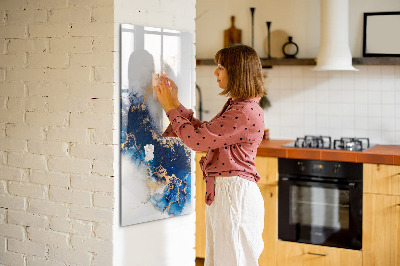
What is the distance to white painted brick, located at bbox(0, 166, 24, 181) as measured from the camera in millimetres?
3045

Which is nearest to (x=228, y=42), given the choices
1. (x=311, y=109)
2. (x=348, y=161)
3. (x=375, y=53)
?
(x=311, y=109)

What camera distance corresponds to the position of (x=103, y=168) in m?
2.73

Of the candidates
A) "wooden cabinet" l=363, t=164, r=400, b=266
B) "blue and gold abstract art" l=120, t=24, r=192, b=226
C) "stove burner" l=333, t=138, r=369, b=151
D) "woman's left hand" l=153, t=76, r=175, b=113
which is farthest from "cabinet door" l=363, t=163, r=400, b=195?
"woman's left hand" l=153, t=76, r=175, b=113

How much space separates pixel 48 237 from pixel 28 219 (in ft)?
0.55

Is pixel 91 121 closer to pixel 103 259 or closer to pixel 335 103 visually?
pixel 103 259

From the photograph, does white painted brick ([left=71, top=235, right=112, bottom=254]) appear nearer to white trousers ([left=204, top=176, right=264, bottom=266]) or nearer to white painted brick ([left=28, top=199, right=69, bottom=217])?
white painted brick ([left=28, top=199, right=69, bottom=217])

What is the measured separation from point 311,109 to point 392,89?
2.12ft

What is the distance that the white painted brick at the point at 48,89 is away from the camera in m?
2.82

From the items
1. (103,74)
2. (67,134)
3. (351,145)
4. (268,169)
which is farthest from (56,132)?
(351,145)

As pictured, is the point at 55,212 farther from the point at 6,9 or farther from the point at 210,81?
the point at 210,81

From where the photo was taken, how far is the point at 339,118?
4605 millimetres

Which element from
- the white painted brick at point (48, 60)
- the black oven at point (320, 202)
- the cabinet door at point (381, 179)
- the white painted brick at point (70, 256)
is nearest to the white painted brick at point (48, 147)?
the white painted brick at point (48, 60)

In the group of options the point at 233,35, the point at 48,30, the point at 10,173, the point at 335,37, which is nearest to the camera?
the point at 48,30

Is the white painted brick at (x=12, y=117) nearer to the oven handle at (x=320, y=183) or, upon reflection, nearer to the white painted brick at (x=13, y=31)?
the white painted brick at (x=13, y=31)
